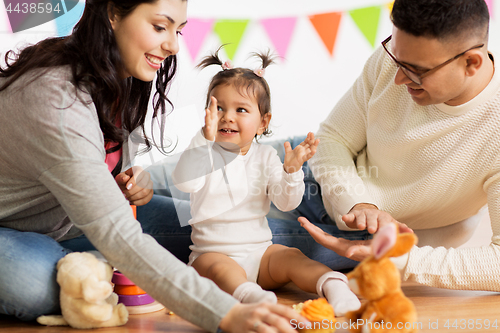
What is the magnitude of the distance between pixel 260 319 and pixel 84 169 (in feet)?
1.38

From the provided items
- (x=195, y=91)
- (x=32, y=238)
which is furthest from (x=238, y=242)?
(x=195, y=91)

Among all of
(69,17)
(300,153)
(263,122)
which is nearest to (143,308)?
(300,153)

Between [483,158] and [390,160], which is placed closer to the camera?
[483,158]

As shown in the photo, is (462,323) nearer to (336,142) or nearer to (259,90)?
(336,142)

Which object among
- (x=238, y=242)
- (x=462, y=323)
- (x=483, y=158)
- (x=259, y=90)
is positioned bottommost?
(x=462, y=323)

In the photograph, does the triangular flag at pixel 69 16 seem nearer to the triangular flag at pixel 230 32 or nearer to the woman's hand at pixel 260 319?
the triangular flag at pixel 230 32

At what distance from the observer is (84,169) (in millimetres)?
834

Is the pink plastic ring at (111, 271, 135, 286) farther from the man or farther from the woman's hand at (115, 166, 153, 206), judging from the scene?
the man

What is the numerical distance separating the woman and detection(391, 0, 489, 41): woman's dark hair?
54 centimetres

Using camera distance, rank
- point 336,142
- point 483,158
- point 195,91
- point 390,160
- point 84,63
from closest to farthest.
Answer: point 84,63, point 483,158, point 390,160, point 336,142, point 195,91

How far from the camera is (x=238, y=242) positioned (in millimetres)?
1264

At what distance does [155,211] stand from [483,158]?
1.04 m

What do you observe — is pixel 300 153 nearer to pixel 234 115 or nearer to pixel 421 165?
pixel 234 115

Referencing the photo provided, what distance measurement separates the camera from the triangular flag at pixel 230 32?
2691 mm
